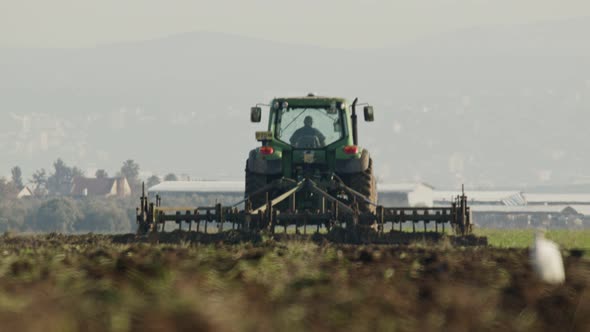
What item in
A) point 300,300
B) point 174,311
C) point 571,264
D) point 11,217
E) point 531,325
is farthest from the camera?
point 11,217

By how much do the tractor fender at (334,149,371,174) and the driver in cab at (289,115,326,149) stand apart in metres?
0.86

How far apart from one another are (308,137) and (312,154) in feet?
2.41

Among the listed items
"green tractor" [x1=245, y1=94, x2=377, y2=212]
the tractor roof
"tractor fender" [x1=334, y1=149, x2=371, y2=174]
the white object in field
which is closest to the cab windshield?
"green tractor" [x1=245, y1=94, x2=377, y2=212]

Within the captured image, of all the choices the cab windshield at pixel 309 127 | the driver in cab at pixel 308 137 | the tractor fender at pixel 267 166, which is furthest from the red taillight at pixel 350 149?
the tractor fender at pixel 267 166

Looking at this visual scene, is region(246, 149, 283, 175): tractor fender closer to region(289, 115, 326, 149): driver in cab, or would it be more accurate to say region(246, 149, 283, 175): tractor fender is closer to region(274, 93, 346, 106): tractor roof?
region(289, 115, 326, 149): driver in cab

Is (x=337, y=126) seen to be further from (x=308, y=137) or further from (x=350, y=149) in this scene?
(x=350, y=149)

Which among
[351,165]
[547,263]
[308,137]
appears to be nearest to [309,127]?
[308,137]

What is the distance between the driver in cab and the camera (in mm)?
26609

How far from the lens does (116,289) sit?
29.4 ft

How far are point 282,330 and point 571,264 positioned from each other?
6.84 m

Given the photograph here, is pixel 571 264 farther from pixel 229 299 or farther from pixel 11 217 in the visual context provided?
pixel 11 217

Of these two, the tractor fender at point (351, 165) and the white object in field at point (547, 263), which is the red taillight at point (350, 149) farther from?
the white object in field at point (547, 263)

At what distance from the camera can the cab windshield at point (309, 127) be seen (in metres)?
26.6

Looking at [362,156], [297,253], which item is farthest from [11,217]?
[297,253]
